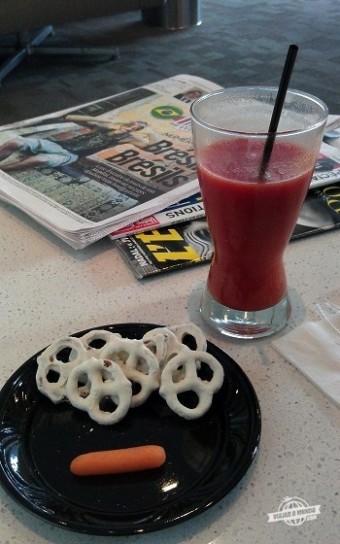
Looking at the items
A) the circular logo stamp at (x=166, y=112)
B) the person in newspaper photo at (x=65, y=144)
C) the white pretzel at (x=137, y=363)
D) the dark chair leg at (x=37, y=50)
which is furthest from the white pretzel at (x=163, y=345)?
the dark chair leg at (x=37, y=50)

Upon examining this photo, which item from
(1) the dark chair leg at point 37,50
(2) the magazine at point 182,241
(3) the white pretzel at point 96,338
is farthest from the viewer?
(1) the dark chair leg at point 37,50

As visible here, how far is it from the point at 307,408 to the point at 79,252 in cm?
29

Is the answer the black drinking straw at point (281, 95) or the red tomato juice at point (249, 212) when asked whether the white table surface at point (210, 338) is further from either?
the black drinking straw at point (281, 95)

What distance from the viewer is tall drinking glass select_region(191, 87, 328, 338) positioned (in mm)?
435

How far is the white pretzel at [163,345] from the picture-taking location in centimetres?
41

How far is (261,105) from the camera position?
523 millimetres

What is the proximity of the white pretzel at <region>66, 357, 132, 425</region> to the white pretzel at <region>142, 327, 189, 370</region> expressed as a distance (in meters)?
0.03

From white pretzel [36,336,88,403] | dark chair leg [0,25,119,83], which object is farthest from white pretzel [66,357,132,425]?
dark chair leg [0,25,119,83]

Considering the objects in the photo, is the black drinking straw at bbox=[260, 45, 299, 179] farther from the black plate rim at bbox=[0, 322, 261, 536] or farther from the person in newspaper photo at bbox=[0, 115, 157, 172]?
the person in newspaper photo at bbox=[0, 115, 157, 172]

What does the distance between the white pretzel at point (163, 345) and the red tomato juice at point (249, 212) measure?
0.28ft

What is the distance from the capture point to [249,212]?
1.47ft

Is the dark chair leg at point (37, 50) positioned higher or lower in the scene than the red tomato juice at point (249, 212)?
lower

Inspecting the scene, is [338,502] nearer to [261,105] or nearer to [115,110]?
[261,105]

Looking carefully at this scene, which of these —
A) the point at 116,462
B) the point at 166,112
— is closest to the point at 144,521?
the point at 116,462
